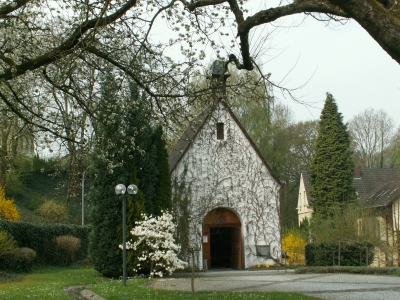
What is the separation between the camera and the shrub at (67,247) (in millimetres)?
27938

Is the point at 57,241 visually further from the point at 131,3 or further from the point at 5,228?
the point at 131,3

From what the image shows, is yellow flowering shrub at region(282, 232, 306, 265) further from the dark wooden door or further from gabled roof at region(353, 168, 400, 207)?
gabled roof at region(353, 168, 400, 207)

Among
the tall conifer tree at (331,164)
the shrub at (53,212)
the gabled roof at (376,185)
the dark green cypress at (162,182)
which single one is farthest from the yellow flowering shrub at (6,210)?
the gabled roof at (376,185)

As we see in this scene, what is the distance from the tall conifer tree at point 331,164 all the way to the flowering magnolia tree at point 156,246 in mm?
15271

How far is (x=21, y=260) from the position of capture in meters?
22.4

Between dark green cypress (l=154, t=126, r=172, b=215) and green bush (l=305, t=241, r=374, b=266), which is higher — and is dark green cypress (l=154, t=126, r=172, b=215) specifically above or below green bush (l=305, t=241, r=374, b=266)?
above

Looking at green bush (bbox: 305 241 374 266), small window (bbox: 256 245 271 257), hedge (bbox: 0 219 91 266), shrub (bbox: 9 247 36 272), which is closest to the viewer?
shrub (bbox: 9 247 36 272)

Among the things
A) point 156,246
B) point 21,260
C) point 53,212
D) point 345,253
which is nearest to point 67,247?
point 21,260

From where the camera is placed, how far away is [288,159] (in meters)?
43.3

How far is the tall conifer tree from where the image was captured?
3152 cm

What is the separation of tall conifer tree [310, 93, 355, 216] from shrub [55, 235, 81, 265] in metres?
14.9

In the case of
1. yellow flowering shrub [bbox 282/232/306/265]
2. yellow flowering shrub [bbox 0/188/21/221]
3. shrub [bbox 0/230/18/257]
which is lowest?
yellow flowering shrub [bbox 282/232/306/265]

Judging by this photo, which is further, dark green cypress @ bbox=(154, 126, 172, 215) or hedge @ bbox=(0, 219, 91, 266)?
hedge @ bbox=(0, 219, 91, 266)

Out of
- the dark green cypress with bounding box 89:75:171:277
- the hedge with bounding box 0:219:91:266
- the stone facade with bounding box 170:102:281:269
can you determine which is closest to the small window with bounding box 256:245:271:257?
the stone facade with bounding box 170:102:281:269
